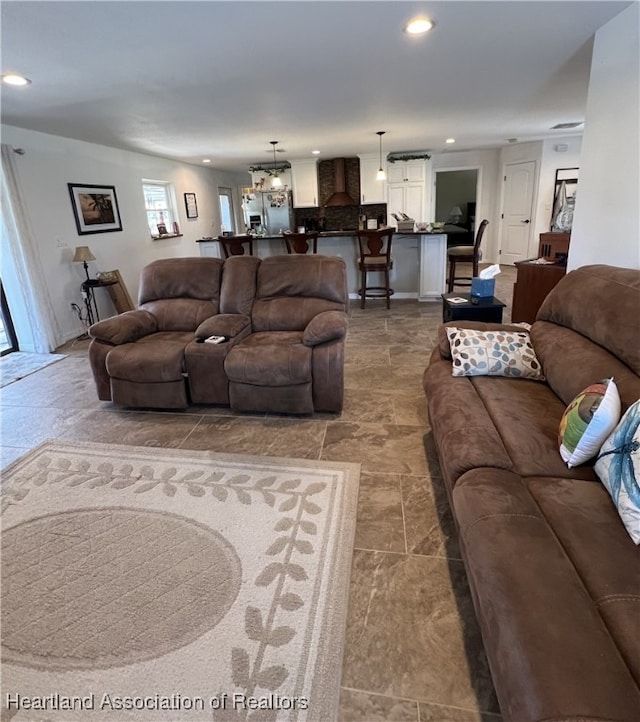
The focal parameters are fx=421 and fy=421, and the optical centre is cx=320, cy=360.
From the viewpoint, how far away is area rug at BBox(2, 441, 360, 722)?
4.12 ft

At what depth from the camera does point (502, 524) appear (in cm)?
121

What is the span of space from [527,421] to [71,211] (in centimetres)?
536

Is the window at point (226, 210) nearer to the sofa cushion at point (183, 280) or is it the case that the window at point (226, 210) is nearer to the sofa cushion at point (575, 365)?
the sofa cushion at point (183, 280)

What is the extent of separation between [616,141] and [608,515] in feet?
7.15

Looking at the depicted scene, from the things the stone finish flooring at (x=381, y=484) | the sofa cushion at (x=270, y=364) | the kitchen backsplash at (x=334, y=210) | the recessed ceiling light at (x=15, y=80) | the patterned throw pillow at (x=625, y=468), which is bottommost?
the stone finish flooring at (x=381, y=484)

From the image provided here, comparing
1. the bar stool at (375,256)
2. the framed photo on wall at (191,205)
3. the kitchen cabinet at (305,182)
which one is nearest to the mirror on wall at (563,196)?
the bar stool at (375,256)

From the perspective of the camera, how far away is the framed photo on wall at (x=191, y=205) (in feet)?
25.5

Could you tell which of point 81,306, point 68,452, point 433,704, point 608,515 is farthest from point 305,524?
point 81,306

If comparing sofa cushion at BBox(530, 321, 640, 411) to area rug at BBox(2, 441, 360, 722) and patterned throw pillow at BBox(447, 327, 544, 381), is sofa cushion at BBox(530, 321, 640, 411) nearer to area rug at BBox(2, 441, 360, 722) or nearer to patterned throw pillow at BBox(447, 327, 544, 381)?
patterned throw pillow at BBox(447, 327, 544, 381)

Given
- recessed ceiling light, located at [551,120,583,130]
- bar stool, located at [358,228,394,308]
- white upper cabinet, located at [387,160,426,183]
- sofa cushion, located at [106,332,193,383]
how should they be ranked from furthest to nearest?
white upper cabinet, located at [387,160,426,183], recessed ceiling light, located at [551,120,583,130], bar stool, located at [358,228,394,308], sofa cushion, located at [106,332,193,383]

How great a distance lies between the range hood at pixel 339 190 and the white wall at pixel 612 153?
5.77m

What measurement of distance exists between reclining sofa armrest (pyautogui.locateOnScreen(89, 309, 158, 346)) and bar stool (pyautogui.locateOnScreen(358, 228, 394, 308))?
3.03 metres

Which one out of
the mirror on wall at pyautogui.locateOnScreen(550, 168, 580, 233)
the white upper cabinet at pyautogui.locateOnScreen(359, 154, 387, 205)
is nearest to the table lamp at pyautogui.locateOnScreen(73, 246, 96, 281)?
the white upper cabinet at pyautogui.locateOnScreen(359, 154, 387, 205)

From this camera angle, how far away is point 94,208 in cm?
534
